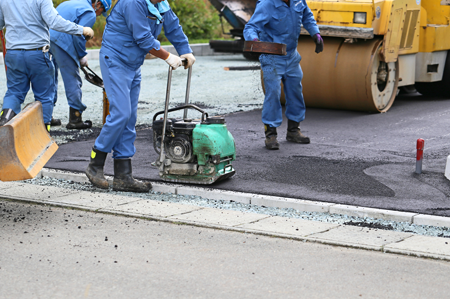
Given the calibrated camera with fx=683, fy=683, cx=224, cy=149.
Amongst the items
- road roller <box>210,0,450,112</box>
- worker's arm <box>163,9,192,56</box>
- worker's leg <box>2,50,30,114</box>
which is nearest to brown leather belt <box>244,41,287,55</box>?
worker's arm <box>163,9,192,56</box>

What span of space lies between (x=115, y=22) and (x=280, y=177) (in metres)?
1.86

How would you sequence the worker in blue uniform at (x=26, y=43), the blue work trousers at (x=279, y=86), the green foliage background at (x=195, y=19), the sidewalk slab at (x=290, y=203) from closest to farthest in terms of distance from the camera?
the sidewalk slab at (x=290, y=203), the worker in blue uniform at (x=26, y=43), the blue work trousers at (x=279, y=86), the green foliage background at (x=195, y=19)

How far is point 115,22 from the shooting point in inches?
207

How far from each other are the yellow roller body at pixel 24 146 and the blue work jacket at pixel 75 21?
8.31 ft

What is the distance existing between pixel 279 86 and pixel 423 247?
11.2 feet

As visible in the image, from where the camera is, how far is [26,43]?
635 centimetres

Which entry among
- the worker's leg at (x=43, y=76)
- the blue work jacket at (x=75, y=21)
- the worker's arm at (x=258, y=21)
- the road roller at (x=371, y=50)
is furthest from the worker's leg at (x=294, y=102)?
the worker's leg at (x=43, y=76)

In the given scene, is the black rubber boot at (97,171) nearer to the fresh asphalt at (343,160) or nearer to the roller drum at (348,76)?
the fresh asphalt at (343,160)

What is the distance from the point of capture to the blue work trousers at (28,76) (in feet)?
20.9

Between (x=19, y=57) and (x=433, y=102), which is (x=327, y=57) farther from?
(x=19, y=57)

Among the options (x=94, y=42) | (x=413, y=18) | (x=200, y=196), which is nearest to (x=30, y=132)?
(x=200, y=196)

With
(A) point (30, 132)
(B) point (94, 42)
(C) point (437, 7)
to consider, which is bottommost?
(B) point (94, 42)

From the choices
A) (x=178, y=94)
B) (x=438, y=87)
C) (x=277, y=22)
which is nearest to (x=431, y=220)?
(x=277, y=22)

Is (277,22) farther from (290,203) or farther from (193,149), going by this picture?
(290,203)
